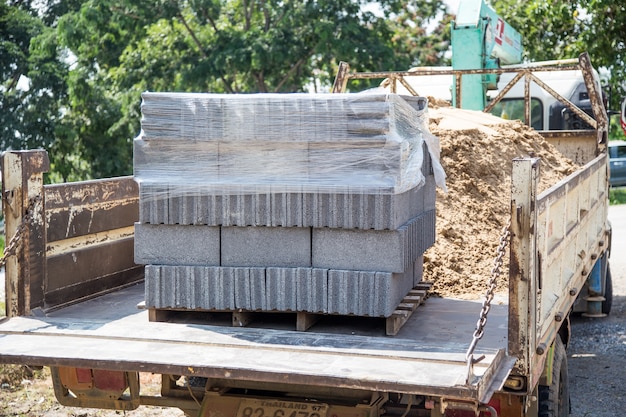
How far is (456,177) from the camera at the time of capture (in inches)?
233

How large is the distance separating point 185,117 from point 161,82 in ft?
44.0

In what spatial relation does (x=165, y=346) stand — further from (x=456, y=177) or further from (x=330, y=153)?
(x=456, y=177)

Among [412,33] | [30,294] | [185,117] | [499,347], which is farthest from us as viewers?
[412,33]

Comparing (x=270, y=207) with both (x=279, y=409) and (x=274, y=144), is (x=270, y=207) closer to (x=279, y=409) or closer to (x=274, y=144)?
(x=274, y=144)

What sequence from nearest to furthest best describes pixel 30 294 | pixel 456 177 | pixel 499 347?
pixel 499 347
pixel 30 294
pixel 456 177

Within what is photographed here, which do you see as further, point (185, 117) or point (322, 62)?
point (322, 62)

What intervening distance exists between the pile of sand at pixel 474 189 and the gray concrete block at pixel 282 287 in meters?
1.28

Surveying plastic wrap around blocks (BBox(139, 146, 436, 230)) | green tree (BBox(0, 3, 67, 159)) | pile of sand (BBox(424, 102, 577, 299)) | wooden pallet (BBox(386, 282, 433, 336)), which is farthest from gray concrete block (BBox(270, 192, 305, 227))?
green tree (BBox(0, 3, 67, 159))

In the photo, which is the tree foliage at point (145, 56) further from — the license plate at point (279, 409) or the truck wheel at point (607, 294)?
the license plate at point (279, 409)

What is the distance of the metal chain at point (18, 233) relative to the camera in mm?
3889

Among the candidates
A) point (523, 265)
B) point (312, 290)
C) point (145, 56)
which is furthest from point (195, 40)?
point (523, 265)

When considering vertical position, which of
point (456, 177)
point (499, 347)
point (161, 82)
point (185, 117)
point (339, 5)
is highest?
point (339, 5)

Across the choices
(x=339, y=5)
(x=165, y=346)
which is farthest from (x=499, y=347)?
(x=339, y=5)

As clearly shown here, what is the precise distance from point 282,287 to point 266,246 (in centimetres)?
21
